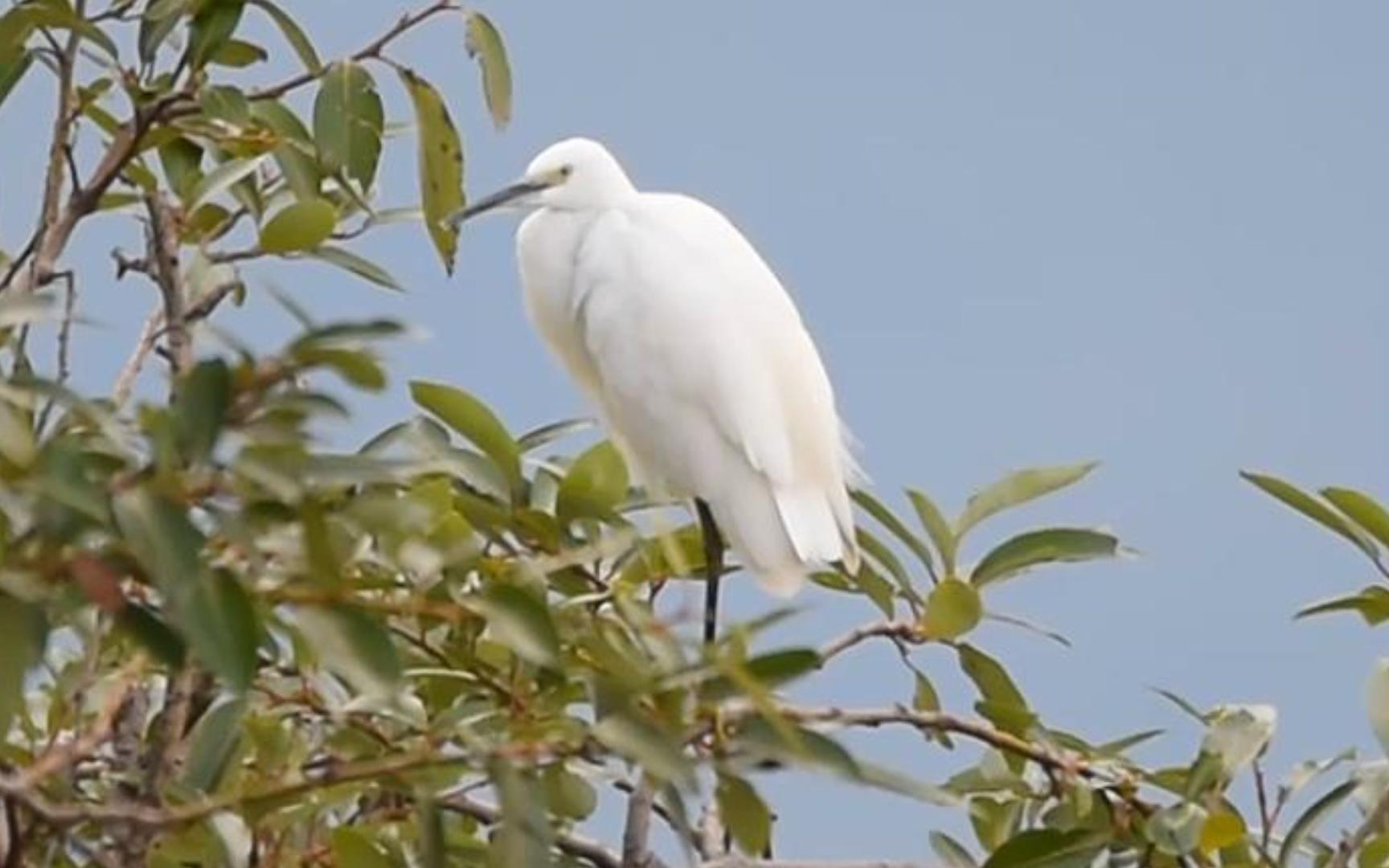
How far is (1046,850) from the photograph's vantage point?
1486 mm

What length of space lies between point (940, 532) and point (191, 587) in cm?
90

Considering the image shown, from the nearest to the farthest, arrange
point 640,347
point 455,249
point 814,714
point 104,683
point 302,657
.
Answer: point 814,714
point 302,657
point 104,683
point 455,249
point 640,347

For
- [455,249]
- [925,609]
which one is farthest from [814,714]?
[455,249]

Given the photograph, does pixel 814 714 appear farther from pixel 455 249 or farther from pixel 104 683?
pixel 455 249

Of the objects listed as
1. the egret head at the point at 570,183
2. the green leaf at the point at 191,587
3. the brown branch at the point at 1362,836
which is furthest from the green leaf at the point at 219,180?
the egret head at the point at 570,183

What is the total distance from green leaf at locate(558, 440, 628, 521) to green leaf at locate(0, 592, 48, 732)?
670mm

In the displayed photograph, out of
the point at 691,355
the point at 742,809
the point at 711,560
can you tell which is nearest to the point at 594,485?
the point at 742,809

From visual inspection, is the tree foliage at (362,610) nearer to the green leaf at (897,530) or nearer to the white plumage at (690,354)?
the green leaf at (897,530)

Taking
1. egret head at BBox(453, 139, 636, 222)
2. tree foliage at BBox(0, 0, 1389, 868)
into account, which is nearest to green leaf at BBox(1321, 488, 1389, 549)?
tree foliage at BBox(0, 0, 1389, 868)

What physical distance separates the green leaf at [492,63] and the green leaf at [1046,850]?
0.58 metres

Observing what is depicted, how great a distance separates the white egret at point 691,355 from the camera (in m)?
2.63

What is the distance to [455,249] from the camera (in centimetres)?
185

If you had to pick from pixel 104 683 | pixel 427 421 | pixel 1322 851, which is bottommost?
pixel 1322 851

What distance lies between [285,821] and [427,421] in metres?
0.23
